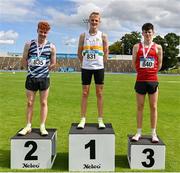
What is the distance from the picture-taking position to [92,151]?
17.0 feet

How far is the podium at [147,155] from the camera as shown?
5266mm

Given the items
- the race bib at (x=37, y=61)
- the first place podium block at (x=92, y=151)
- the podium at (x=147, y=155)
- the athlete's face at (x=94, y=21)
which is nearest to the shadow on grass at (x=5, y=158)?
the first place podium block at (x=92, y=151)

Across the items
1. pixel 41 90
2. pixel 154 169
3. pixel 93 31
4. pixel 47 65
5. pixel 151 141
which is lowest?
pixel 154 169

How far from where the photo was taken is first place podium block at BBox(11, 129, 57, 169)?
519cm

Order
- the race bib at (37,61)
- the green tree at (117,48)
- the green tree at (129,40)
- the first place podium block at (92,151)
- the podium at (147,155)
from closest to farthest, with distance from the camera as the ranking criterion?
the first place podium block at (92,151)
the podium at (147,155)
the race bib at (37,61)
the green tree at (129,40)
the green tree at (117,48)

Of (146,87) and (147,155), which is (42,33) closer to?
(146,87)

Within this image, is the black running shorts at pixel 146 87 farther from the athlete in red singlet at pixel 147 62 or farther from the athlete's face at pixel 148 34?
the athlete's face at pixel 148 34

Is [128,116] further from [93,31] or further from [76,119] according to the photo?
[93,31]

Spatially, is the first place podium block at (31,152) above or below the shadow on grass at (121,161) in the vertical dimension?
above

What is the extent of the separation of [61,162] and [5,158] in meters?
0.91

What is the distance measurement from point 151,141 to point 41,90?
186cm

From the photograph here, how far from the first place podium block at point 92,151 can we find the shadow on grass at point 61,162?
169 mm

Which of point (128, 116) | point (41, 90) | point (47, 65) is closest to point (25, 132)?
point (41, 90)

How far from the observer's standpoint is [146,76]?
215 inches
